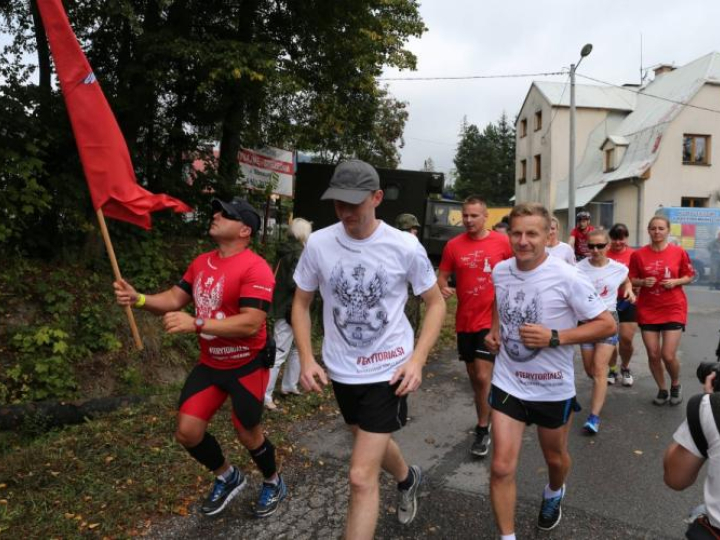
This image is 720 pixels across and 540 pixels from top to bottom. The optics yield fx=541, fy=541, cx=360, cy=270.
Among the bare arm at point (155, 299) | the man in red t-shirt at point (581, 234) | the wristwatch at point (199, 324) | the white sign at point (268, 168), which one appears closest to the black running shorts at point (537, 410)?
the wristwatch at point (199, 324)

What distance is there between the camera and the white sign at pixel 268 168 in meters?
11.4

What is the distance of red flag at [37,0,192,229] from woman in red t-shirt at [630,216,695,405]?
5.00 meters

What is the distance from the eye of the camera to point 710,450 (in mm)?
1711

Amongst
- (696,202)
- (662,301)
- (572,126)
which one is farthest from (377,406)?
(696,202)

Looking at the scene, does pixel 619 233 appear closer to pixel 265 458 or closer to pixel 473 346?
pixel 473 346

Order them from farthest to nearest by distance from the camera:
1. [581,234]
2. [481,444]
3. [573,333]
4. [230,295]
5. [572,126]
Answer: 1. [572,126]
2. [581,234]
3. [481,444]
4. [230,295]
5. [573,333]

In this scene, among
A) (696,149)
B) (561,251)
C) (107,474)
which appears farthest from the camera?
(696,149)

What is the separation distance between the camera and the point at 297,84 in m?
8.36

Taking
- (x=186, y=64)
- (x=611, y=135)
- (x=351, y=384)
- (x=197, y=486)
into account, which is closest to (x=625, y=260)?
(x=351, y=384)

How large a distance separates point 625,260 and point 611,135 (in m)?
27.9

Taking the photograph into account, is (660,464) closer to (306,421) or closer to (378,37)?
(306,421)

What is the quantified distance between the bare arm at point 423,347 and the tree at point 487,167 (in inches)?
2861

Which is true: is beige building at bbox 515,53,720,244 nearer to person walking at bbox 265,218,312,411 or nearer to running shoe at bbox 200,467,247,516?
person walking at bbox 265,218,312,411

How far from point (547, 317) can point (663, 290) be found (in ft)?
11.1
